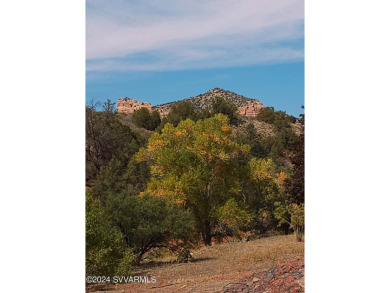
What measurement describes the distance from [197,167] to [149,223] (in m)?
1.38

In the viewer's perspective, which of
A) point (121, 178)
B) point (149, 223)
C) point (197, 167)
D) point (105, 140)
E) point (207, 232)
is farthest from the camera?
point (207, 232)

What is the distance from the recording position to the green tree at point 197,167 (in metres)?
10.4

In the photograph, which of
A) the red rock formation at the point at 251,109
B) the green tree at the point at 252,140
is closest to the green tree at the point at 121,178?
the green tree at the point at 252,140

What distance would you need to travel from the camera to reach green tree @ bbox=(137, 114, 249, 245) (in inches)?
409

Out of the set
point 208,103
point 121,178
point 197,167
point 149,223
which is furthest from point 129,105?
point 149,223

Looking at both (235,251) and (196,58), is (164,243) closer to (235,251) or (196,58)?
(235,251)

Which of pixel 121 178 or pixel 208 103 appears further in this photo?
pixel 121 178

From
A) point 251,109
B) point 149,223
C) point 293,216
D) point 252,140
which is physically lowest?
point 149,223

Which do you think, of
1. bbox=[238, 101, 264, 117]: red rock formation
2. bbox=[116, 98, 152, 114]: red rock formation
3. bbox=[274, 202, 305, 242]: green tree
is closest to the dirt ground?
bbox=[274, 202, 305, 242]: green tree

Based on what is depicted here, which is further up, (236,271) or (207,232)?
(207,232)

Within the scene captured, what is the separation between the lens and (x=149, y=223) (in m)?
10.9

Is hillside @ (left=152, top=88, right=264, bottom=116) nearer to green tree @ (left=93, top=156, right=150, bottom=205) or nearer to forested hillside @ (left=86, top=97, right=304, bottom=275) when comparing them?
forested hillside @ (left=86, top=97, right=304, bottom=275)

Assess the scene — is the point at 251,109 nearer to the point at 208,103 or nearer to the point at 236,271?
the point at 208,103

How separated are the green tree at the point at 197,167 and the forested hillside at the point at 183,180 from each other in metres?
0.02
